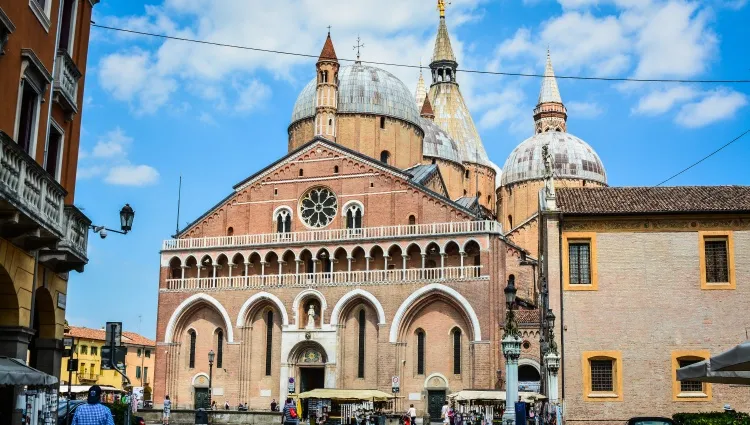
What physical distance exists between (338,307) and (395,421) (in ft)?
36.4

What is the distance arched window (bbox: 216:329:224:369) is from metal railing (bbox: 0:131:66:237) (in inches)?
1362

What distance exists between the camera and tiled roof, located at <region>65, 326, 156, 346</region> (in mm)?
71188

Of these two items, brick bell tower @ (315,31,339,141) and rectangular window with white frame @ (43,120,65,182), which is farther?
brick bell tower @ (315,31,339,141)

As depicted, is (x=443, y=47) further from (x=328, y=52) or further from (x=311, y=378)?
(x=311, y=378)

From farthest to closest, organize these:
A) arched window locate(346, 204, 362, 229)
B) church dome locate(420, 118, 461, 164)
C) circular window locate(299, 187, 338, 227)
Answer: church dome locate(420, 118, 461, 164)
circular window locate(299, 187, 338, 227)
arched window locate(346, 204, 362, 229)

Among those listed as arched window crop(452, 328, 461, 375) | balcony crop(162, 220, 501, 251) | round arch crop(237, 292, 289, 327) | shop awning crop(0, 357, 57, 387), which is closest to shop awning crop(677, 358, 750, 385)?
shop awning crop(0, 357, 57, 387)

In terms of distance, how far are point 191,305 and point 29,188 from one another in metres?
36.9

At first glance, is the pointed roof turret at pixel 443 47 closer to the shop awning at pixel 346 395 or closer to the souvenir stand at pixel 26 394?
the shop awning at pixel 346 395

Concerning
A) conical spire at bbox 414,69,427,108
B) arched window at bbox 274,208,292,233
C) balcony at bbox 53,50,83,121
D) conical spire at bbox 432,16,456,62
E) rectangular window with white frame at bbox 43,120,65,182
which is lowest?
rectangular window with white frame at bbox 43,120,65,182

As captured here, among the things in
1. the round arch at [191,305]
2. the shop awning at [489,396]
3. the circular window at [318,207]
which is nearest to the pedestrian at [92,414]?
the shop awning at [489,396]

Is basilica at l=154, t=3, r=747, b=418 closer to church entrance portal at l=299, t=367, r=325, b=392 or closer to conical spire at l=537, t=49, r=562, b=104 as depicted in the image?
church entrance portal at l=299, t=367, r=325, b=392

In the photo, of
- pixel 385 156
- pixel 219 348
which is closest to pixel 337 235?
pixel 219 348

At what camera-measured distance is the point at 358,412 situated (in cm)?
3509

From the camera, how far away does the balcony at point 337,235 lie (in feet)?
146
